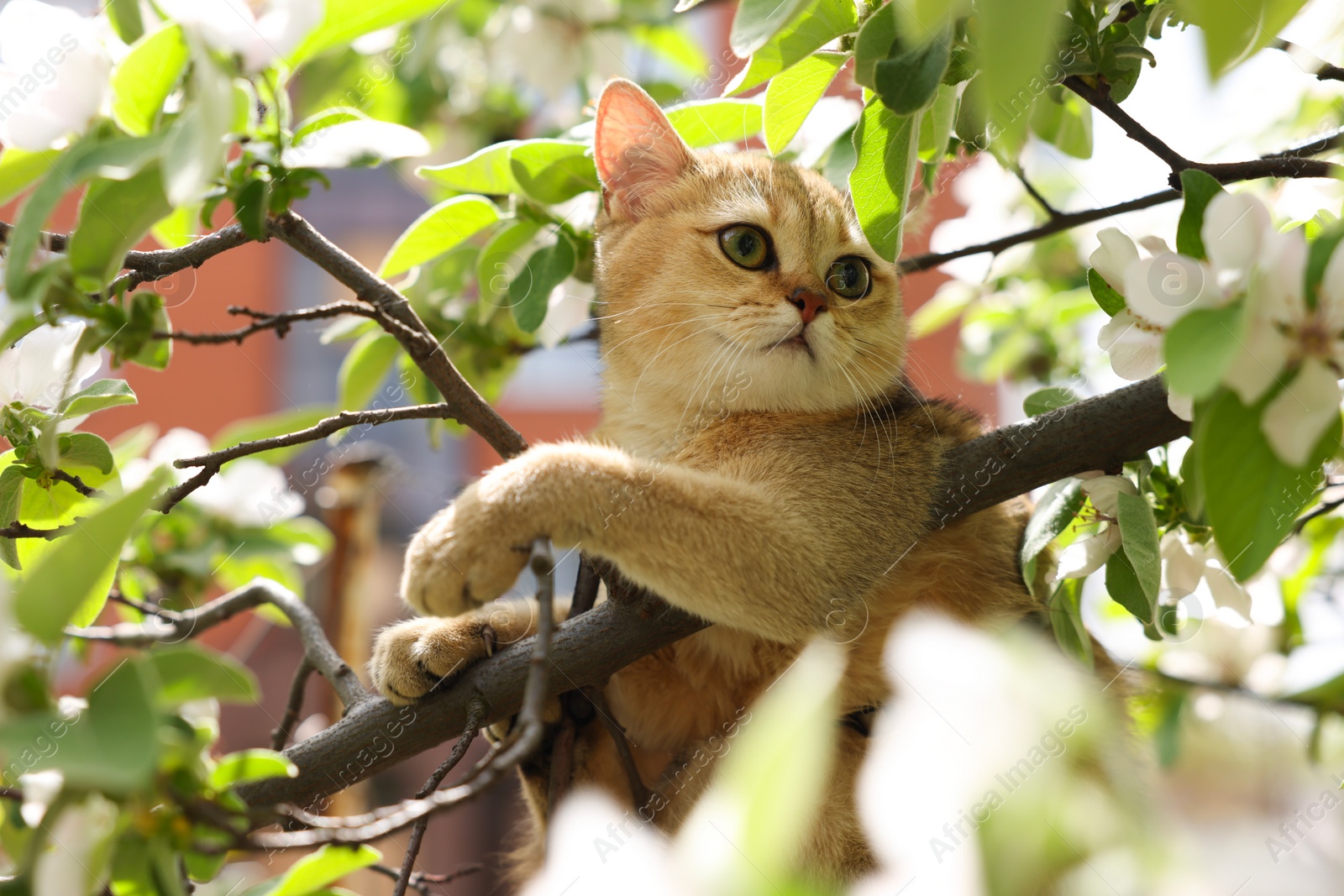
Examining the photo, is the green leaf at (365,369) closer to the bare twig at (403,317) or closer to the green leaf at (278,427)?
the green leaf at (278,427)

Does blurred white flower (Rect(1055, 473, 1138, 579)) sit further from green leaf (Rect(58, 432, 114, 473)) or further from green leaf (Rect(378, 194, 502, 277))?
green leaf (Rect(58, 432, 114, 473))

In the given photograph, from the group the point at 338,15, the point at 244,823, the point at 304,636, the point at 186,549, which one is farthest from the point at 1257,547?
the point at 186,549

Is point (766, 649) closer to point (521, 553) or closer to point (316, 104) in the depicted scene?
point (521, 553)

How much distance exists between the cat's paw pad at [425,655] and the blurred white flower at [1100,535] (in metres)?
0.76

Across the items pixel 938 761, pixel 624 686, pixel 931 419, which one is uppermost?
pixel 938 761

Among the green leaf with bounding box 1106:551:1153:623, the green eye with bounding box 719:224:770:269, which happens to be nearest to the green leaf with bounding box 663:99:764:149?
the green eye with bounding box 719:224:770:269

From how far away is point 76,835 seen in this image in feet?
2.42

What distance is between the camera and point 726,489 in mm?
1349

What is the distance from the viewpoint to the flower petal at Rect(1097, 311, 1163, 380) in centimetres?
100

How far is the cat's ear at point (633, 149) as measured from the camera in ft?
5.35

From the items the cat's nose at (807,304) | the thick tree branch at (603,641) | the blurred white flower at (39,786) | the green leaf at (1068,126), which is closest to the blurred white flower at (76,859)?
the blurred white flower at (39,786)

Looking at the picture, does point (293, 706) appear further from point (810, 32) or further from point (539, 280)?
point (810, 32)

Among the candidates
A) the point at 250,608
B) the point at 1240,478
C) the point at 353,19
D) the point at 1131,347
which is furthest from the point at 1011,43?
the point at 250,608

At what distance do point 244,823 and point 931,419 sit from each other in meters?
1.17
